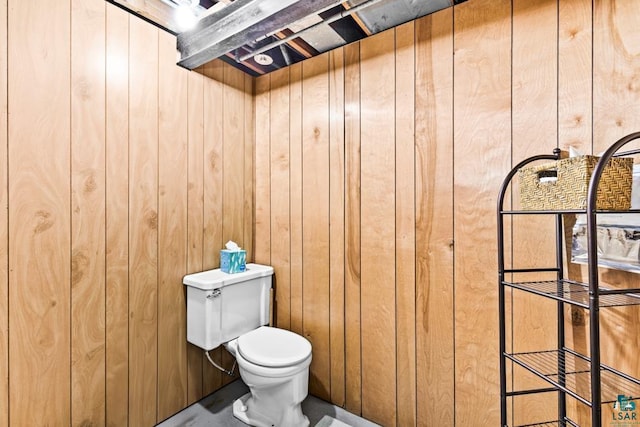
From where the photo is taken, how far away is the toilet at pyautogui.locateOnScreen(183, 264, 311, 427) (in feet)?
5.30

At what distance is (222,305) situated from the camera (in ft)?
6.00

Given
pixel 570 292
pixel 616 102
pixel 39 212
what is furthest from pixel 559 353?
pixel 39 212

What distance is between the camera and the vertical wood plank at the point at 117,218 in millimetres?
1543

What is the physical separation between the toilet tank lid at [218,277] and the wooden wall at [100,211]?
0.26ft

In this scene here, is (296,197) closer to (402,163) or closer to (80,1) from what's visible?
(402,163)

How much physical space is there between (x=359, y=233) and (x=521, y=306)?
2.76ft

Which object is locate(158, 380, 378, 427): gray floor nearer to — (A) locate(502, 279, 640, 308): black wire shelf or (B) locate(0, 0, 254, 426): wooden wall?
(B) locate(0, 0, 254, 426): wooden wall

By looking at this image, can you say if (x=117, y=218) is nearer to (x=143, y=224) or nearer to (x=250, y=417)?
(x=143, y=224)

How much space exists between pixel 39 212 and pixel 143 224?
16.8 inches

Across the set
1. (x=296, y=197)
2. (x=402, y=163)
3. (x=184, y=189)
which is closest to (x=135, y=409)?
(x=184, y=189)

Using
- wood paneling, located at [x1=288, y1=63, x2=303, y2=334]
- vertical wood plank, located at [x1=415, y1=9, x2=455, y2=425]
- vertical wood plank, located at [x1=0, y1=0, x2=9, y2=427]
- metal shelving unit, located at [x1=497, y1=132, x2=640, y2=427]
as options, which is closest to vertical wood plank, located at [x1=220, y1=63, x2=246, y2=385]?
wood paneling, located at [x1=288, y1=63, x2=303, y2=334]

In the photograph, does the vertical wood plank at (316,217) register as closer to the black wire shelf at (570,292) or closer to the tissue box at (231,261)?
the tissue box at (231,261)

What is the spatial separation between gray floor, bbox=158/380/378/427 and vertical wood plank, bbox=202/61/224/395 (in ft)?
0.28

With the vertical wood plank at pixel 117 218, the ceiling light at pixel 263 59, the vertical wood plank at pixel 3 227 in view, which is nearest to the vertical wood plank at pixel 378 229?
the ceiling light at pixel 263 59
